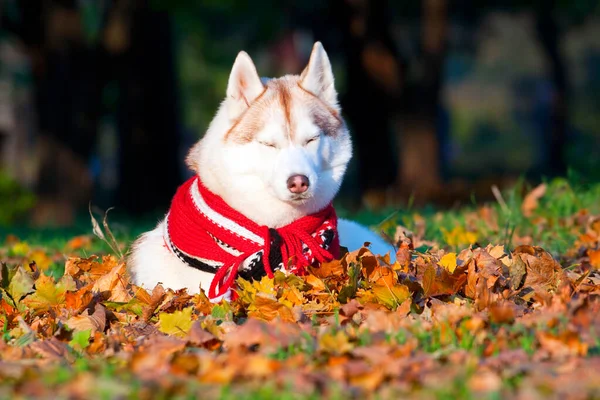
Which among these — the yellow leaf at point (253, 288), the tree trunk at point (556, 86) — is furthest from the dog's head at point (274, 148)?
the tree trunk at point (556, 86)

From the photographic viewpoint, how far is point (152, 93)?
14.7 meters

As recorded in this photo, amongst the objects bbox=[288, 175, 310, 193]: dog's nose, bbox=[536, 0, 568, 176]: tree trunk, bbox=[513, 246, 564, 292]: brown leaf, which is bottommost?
bbox=[536, 0, 568, 176]: tree trunk

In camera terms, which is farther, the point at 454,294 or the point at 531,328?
the point at 454,294

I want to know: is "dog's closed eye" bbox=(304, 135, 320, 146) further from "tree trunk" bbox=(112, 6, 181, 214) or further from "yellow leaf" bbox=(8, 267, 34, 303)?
"tree trunk" bbox=(112, 6, 181, 214)

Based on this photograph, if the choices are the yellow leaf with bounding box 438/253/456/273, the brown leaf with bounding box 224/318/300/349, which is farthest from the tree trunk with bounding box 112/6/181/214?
the brown leaf with bounding box 224/318/300/349

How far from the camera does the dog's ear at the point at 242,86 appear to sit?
14.5 ft

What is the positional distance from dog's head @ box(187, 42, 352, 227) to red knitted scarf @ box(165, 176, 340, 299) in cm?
8

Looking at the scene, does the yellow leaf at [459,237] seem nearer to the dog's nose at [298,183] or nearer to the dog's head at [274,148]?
the dog's head at [274,148]

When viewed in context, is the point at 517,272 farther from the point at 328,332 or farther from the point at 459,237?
the point at 459,237

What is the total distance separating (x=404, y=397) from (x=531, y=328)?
1014 mm

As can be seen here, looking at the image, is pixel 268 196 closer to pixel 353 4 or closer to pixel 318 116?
pixel 318 116

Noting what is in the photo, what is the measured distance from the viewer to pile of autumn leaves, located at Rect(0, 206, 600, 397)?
9.05 ft

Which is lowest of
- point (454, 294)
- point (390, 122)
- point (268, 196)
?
point (390, 122)

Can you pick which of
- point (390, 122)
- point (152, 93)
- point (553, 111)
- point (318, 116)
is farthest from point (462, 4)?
point (318, 116)
